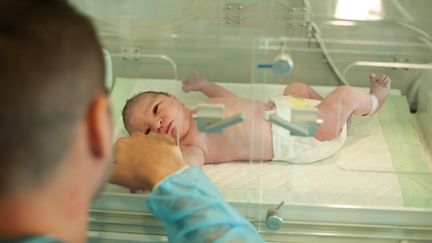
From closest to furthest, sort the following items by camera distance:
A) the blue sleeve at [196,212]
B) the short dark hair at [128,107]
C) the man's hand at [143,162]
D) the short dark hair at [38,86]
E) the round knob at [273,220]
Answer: the short dark hair at [38,86] → the blue sleeve at [196,212] → the man's hand at [143,162] → the round knob at [273,220] → the short dark hair at [128,107]

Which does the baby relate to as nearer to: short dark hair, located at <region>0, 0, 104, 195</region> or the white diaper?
the white diaper

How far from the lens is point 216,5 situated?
1.73 metres

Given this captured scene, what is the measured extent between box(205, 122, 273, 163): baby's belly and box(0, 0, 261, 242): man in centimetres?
53

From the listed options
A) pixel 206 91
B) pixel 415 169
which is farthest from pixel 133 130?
pixel 415 169

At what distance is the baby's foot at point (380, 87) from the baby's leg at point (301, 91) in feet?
0.48

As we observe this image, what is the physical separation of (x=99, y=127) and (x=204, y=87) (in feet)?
2.61

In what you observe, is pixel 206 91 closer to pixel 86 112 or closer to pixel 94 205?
pixel 94 205

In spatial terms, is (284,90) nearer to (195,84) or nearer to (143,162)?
(195,84)

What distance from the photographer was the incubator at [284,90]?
1.21 metres

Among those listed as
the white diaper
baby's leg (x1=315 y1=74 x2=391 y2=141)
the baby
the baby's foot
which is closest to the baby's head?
the baby

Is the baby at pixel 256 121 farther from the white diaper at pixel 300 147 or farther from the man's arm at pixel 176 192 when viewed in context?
the man's arm at pixel 176 192

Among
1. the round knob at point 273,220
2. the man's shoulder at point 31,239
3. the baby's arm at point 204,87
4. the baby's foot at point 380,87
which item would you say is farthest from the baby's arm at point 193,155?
the man's shoulder at point 31,239

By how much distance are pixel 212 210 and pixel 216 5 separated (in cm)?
91

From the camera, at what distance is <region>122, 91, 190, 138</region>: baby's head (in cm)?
142
